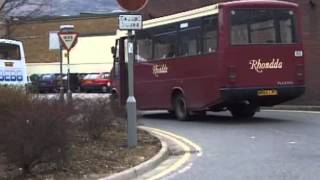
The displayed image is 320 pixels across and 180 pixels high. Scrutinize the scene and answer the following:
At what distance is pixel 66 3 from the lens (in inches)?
1551

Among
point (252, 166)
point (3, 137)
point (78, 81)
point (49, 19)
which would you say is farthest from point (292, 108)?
point (49, 19)

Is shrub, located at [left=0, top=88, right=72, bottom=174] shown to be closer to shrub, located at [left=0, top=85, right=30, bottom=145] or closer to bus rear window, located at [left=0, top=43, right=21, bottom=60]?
shrub, located at [left=0, top=85, right=30, bottom=145]

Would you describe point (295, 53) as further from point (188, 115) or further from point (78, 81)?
point (78, 81)

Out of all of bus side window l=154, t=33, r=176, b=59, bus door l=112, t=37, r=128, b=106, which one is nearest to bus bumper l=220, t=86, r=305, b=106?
bus side window l=154, t=33, r=176, b=59

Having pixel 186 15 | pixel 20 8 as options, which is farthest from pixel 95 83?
pixel 186 15

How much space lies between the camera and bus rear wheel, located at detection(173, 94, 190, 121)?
67.2 feet

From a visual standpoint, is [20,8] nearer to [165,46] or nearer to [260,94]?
[165,46]

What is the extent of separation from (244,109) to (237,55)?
3.15 m

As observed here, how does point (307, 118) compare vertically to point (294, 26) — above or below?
below

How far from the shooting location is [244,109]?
21.1 meters

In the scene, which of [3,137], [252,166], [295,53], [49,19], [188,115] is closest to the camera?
[3,137]

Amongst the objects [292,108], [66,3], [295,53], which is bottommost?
[292,108]

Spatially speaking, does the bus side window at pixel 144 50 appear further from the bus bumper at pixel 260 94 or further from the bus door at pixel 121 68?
the bus bumper at pixel 260 94

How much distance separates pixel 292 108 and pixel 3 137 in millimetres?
16983
